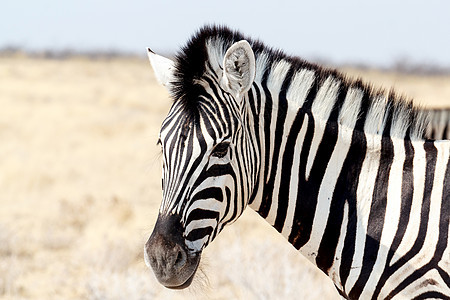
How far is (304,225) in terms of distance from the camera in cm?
350

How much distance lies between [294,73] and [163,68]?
0.71 m

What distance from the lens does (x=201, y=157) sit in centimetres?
318

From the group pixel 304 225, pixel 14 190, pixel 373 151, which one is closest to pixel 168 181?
pixel 304 225

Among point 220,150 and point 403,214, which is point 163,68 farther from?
point 403,214

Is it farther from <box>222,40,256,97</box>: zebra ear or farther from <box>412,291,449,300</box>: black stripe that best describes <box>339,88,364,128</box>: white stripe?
<box>412,291,449,300</box>: black stripe

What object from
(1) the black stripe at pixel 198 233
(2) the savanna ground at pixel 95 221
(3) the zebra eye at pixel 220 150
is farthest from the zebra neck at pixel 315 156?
(2) the savanna ground at pixel 95 221

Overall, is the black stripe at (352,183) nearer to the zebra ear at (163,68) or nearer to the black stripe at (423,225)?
the black stripe at (423,225)

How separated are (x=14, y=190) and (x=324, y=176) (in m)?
10.8

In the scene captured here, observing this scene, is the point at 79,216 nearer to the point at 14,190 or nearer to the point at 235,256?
the point at 14,190

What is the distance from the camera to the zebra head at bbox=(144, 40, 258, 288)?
3.15 meters

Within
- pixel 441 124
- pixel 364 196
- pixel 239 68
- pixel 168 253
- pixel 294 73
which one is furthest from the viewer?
pixel 441 124

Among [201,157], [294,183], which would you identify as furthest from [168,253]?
A: [294,183]

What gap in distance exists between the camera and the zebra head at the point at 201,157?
124 inches

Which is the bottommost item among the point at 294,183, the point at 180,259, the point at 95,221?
the point at 95,221
